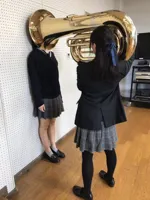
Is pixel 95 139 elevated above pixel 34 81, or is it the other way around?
pixel 34 81

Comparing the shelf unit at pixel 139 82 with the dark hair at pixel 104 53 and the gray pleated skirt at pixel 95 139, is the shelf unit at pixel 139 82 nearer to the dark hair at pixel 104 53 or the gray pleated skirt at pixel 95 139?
the gray pleated skirt at pixel 95 139

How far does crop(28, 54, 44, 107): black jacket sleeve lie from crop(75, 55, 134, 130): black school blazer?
486 millimetres

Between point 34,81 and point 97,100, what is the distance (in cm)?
63

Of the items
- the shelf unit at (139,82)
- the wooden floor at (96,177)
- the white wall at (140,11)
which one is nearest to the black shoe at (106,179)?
the wooden floor at (96,177)

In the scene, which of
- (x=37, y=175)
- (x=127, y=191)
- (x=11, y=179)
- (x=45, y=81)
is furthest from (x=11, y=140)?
(x=127, y=191)

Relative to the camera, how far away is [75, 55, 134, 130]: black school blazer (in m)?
1.03

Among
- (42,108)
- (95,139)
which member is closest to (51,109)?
(42,108)

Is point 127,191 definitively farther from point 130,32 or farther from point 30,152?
point 130,32

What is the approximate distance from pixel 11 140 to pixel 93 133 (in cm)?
72

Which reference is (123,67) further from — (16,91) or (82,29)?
(16,91)

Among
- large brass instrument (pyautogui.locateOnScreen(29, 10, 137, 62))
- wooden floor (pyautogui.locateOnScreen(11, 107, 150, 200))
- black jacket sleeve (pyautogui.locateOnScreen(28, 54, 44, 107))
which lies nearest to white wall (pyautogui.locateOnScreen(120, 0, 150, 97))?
wooden floor (pyautogui.locateOnScreen(11, 107, 150, 200))

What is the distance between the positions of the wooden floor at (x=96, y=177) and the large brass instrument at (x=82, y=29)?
3.33ft

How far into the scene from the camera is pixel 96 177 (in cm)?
152

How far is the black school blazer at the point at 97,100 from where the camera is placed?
40.6 inches
